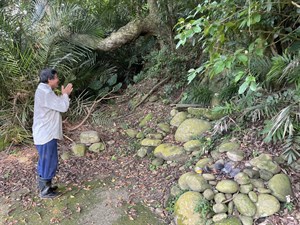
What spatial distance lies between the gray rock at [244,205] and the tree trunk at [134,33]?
10.4ft

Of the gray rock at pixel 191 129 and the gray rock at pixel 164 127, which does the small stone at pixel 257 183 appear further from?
the gray rock at pixel 164 127

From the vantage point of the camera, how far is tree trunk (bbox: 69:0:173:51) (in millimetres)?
5008

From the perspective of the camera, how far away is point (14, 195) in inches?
129

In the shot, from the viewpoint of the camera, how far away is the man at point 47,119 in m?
2.94

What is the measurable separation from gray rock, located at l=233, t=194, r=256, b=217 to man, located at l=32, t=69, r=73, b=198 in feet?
6.22

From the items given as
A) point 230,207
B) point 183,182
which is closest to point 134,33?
point 183,182

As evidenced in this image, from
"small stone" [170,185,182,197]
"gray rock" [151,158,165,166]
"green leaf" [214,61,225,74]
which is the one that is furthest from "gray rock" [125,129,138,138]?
"green leaf" [214,61,225,74]

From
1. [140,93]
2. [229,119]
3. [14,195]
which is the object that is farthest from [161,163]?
[140,93]

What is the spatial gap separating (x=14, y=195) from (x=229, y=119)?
2631 millimetres

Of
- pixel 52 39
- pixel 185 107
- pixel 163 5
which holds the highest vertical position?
pixel 52 39

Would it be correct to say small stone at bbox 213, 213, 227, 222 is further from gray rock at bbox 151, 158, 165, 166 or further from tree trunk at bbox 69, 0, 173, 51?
tree trunk at bbox 69, 0, 173, 51

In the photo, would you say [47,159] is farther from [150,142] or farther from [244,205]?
[244,205]

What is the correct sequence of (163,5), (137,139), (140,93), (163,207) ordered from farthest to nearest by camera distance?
(140,93), (163,5), (137,139), (163,207)

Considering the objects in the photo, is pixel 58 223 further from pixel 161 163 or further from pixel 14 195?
pixel 161 163
